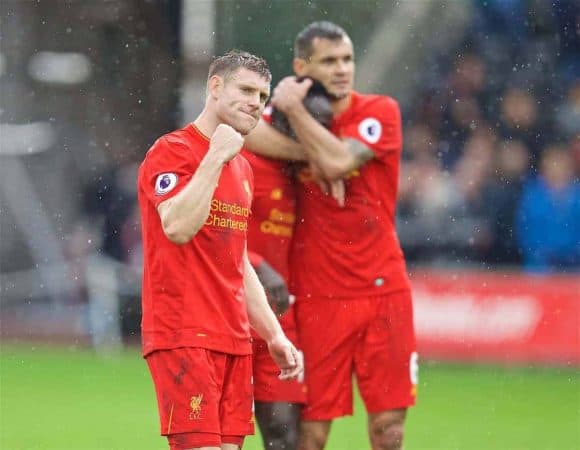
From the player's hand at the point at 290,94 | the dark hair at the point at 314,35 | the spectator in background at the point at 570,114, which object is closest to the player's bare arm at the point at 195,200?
the player's hand at the point at 290,94

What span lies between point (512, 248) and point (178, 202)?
9880mm

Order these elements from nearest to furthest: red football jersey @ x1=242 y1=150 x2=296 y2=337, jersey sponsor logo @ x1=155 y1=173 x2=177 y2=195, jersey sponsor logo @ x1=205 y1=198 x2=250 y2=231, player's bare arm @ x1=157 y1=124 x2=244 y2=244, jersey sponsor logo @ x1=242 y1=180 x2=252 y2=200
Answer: player's bare arm @ x1=157 y1=124 x2=244 y2=244, jersey sponsor logo @ x1=155 y1=173 x2=177 y2=195, jersey sponsor logo @ x1=205 y1=198 x2=250 y2=231, jersey sponsor logo @ x1=242 y1=180 x2=252 y2=200, red football jersey @ x1=242 y1=150 x2=296 y2=337

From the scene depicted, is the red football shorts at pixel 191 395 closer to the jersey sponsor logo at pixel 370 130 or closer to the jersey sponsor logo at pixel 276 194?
the jersey sponsor logo at pixel 276 194

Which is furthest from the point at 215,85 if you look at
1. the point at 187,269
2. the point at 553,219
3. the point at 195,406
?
the point at 553,219

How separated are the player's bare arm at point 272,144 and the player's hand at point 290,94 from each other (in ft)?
0.45

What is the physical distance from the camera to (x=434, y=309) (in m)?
14.6

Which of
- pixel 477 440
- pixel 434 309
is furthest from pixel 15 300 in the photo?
pixel 477 440

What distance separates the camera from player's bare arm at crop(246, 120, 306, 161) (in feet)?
25.4

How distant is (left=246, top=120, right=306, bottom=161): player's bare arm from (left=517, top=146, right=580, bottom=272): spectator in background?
7498mm

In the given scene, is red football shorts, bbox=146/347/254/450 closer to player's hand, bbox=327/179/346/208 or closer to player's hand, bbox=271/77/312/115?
player's hand, bbox=327/179/346/208

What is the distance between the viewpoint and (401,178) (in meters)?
16.0

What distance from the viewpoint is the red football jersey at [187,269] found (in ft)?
20.1

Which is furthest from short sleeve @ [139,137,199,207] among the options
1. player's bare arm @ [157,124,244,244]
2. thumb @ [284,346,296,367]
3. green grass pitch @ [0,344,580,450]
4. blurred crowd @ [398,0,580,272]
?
blurred crowd @ [398,0,580,272]

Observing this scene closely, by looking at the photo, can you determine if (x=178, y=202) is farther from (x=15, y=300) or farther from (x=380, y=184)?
(x=15, y=300)
